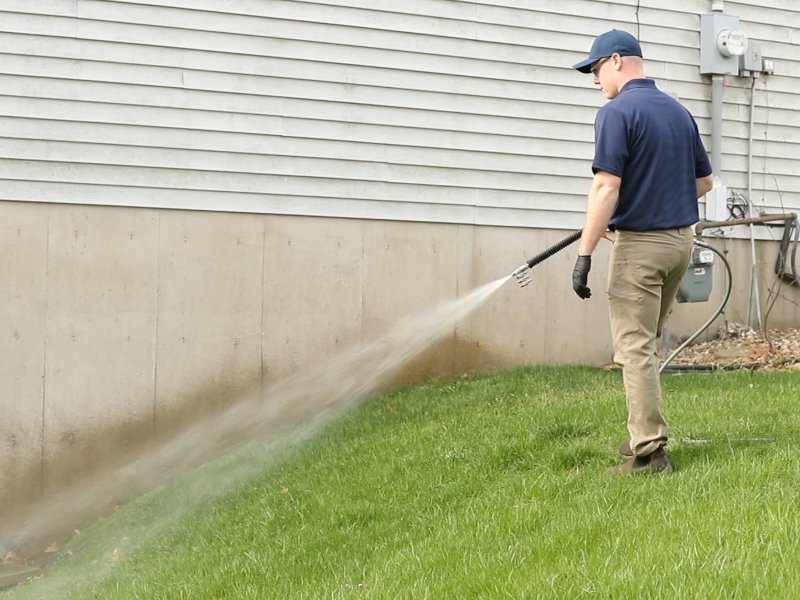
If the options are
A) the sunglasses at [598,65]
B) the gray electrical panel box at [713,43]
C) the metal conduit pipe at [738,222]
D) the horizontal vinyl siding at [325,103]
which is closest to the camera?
the sunglasses at [598,65]

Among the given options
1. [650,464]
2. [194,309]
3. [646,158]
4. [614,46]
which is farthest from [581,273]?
[194,309]

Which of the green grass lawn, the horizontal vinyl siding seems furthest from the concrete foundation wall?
the green grass lawn

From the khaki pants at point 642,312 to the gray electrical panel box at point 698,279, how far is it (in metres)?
4.79

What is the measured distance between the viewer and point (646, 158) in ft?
18.2

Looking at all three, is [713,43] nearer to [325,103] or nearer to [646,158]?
[325,103]

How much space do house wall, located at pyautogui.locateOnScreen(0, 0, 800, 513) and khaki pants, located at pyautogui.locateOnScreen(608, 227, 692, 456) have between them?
4816mm

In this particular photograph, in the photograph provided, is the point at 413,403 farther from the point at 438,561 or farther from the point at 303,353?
the point at 438,561

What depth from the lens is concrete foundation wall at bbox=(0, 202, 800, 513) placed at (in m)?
9.06

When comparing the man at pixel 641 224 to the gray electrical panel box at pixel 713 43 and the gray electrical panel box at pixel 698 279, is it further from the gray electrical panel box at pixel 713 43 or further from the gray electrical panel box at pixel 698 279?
the gray electrical panel box at pixel 713 43

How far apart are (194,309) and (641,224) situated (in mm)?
5005

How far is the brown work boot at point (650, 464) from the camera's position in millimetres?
5660

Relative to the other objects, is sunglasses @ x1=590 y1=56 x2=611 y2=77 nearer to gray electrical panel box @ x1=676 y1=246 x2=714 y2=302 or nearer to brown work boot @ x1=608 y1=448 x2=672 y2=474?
brown work boot @ x1=608 y1=448 x2=672 y2=474

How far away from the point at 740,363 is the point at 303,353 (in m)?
4.02

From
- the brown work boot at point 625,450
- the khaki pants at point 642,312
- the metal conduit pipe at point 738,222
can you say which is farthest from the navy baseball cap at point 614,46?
the metal conduit pipe at point 738,222
